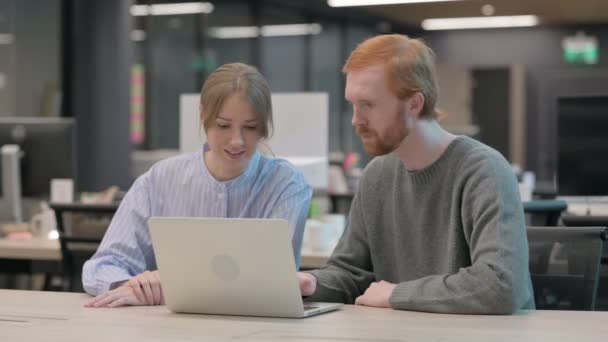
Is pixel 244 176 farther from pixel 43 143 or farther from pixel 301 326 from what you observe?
pixel 43 143

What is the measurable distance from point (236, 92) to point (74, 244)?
1.91m

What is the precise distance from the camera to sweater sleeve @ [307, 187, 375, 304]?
8.61 feet

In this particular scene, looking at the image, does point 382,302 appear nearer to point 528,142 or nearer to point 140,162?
point 140,162

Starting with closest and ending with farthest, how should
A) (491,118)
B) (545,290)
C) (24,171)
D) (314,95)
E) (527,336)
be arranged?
1. (527,336)
2. (545,290)
3. (314,95)
4. (24,171)
5. (491,118)

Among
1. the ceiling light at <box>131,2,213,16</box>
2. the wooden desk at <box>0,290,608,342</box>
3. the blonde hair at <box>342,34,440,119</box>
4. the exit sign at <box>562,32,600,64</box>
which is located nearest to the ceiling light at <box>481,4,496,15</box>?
the exit sign at <box>562,32,600,64</box>

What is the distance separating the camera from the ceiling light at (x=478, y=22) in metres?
16.5

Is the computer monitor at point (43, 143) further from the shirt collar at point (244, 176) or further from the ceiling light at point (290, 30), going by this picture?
the ceiling light at point (290, 30)

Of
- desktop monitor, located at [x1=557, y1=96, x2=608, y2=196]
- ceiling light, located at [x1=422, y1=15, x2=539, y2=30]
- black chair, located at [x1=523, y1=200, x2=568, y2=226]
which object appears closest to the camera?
black chair, located at [x1=523, y1=200, x2=568, y2=226]

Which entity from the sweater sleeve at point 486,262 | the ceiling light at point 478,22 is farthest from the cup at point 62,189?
the ceiling light at point 478,22

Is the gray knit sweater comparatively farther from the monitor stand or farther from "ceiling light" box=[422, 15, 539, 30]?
"ceiling light" box=[422, 15, 539, 30]

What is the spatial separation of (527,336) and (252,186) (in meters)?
1.08

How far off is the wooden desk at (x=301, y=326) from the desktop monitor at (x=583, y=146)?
2369 millimetres

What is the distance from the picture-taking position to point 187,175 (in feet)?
9.34

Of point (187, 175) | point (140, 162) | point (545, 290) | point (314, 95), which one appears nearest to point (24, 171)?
point (314, 95)
